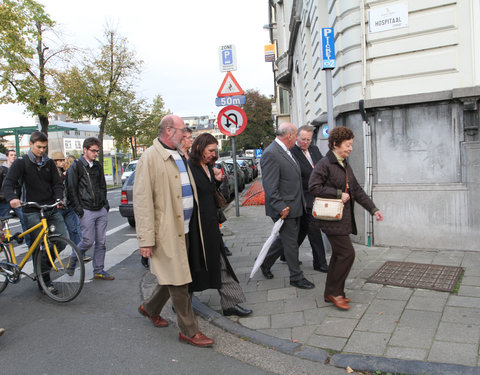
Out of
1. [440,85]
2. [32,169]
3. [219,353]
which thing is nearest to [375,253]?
[440,85]

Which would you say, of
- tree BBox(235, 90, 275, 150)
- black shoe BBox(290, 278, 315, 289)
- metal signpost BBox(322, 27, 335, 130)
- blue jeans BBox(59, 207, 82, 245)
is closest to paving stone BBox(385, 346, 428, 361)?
black shoe BBox(290, 278, 315, 289)

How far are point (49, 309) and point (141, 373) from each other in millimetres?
2057

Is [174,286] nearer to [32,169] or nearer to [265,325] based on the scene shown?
[265,325]

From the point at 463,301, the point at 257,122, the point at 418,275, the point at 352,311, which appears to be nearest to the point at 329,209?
the point at 352,311

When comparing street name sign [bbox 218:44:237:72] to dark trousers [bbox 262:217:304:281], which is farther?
A: street name sign [bbox 218:44:237:72]

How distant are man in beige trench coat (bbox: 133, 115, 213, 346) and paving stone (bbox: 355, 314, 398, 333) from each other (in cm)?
135

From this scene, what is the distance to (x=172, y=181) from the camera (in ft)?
11.7

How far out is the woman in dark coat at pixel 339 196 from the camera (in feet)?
13.3

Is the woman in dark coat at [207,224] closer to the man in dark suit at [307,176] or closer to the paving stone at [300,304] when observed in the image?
the paving stone at [300,304]

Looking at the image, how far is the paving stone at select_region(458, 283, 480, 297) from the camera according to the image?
4271mm

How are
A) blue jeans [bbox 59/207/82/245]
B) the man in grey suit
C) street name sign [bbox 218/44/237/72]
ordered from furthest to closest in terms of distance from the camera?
street name sign [bbox 218/44/237/72], blue jeans [bbox 59/207/82/245], the man in grey suit

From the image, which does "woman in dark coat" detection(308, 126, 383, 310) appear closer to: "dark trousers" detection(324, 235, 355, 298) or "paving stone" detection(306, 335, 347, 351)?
"dark trousers" detection(324, 235, 355, 298)

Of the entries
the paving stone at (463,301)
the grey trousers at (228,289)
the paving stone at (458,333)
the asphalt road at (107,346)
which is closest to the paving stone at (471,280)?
the paving stone at (463,301)

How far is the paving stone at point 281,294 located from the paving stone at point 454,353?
1628 mm
